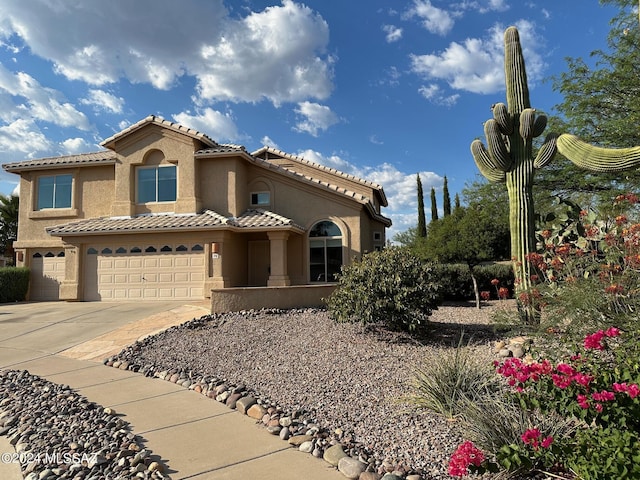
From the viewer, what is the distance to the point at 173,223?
16.8m

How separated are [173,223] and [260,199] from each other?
4.05 metres

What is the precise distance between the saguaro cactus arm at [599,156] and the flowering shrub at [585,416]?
492 cm

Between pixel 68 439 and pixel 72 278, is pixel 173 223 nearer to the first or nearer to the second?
pixel 72 278

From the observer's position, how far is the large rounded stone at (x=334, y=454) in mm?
4094

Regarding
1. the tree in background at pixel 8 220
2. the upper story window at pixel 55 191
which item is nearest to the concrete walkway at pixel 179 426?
the upper story window at pixel 55 191

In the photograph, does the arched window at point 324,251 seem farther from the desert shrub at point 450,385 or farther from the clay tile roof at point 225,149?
the desert shrub at point 450,385

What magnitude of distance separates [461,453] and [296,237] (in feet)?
50.2

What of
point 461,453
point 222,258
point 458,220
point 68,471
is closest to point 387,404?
point 461,453

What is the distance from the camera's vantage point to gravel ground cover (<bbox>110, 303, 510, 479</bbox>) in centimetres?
439

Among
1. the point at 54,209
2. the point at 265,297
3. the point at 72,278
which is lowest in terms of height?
the point at 265,297

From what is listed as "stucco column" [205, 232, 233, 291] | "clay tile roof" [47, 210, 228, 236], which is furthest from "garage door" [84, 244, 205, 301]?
"clay tile roof" [47, 210, 228, 236]

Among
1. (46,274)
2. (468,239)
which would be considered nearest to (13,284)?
(46,274)

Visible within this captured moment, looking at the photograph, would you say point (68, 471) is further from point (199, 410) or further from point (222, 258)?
point (222, 258)

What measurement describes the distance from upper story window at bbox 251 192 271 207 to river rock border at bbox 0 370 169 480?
42.2 ft
